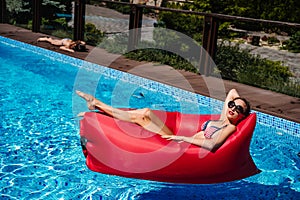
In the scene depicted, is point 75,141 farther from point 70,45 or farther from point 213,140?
point 70,45

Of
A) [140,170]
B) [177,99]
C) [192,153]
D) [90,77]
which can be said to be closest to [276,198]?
[192,153]

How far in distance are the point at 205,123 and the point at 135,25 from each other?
627 cm

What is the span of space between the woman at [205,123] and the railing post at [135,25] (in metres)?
6.14

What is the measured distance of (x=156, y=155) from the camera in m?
3.75

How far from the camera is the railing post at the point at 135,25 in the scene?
402 inches

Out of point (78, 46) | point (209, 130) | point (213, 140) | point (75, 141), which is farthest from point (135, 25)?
point (213, 140)

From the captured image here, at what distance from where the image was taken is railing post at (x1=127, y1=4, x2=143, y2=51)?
33.5 ft

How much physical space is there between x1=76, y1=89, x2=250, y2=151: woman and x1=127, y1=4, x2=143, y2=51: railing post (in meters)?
6.14

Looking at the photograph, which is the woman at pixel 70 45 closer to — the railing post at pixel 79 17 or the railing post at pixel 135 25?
the railing post at pixel 79 17

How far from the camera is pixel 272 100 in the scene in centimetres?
714

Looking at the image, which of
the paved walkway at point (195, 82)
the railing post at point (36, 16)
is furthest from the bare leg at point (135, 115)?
the railing post at point (36, 16)

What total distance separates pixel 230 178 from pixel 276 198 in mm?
811

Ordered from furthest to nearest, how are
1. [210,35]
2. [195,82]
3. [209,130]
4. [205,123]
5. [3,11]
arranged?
[3,11] < [210,35] < [195,82] < [205,123] < [209,130]

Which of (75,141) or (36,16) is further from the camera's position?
(36,16)
